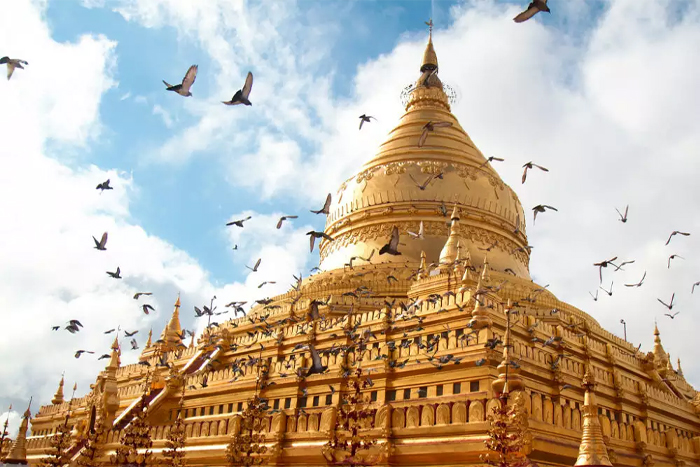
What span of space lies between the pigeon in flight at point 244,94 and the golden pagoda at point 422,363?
7.59 meters

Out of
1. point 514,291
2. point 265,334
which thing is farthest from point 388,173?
point 265,334

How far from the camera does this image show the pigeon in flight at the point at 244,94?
12.9m

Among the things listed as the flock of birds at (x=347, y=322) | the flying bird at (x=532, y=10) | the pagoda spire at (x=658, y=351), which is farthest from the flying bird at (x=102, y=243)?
the pagoda spire at (x=658, y=351)

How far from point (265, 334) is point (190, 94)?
15.4m

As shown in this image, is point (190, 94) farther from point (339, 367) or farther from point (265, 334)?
point (265, 334)

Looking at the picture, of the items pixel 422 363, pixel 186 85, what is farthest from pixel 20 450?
pixel 186 85

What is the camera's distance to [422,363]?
62.8ft

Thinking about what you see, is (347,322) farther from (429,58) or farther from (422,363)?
(429,58)

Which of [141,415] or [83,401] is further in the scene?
[83,401]

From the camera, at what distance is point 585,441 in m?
13.5

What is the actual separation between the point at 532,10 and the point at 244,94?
18.2 ft

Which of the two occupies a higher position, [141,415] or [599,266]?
[599,266]

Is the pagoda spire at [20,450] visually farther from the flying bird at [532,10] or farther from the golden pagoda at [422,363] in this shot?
the flying bird at [532,10]

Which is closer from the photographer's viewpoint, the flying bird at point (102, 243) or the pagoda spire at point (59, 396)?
the flying bird at point (102, 243)
